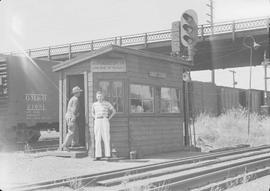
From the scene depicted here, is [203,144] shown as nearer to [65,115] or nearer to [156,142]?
[156,142]

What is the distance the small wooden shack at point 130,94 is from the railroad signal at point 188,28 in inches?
30.9

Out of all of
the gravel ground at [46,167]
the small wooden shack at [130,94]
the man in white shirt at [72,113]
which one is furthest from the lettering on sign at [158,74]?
the gravel ground at [46,167]

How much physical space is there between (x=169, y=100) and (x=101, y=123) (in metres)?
3.36

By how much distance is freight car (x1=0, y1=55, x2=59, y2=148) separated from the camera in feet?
53.7

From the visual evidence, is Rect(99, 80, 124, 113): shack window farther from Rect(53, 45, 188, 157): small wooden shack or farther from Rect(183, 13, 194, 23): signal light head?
Rect(183, 13, 194, 23): signal light head

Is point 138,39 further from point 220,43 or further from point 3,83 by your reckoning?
point 3,83

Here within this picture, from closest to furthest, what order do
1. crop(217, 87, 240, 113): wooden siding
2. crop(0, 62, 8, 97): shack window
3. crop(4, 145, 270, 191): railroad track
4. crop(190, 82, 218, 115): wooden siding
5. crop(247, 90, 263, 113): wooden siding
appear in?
crop(4, 145, 270, 191): railroad track < crop(0, 62, 8, 97): shack window < crop(190, 82, 218, 115): wooden siding < crop(217, 87, 240, 113): wooden siding < crop(247, 90, 263, 113): wooden siding

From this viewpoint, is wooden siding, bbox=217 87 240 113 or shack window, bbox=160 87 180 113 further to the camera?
wooden siding, bbox=217 87 240 113

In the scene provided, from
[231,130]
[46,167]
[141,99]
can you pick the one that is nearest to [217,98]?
[231,130]

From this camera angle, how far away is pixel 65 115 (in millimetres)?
13367

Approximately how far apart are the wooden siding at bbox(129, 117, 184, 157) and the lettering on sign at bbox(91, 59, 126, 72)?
1484mm

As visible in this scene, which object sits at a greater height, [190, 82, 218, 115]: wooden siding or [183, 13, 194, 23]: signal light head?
[183, 13, 194, 23]: signal light head

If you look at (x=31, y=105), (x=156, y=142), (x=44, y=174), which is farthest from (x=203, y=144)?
(x=44, y=174)

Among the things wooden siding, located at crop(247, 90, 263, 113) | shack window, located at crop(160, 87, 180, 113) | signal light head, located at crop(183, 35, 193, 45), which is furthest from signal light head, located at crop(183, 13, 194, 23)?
wooden siding, located at crop(247, 90, 263, 113)
